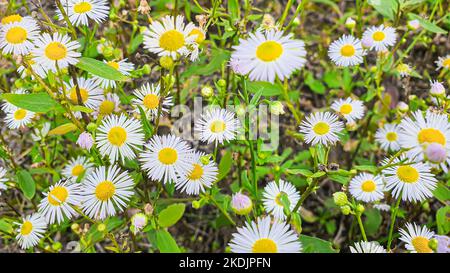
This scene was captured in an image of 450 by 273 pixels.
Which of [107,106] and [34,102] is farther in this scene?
[107,106]

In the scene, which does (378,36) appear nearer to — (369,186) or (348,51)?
(348,51)

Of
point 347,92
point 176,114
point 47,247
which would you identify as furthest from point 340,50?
point 47,247

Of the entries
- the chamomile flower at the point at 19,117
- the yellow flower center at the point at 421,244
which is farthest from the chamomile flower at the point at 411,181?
the chamomile flower at the point at 19,117

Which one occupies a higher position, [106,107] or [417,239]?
[106,107]

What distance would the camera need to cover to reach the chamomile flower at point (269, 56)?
2.94ft

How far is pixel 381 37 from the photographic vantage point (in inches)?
61.4

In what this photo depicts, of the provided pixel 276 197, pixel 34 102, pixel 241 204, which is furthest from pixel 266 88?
pixel 34 102

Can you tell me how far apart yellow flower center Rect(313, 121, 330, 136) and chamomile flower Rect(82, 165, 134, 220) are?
57 cm

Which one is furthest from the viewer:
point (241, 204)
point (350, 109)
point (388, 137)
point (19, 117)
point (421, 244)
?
point (388, 137)

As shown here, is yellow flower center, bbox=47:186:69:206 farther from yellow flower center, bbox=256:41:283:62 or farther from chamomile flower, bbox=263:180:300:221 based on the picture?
yellow flower center, bbox=256:41:283:62

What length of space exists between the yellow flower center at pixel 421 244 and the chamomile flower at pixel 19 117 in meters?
1.25

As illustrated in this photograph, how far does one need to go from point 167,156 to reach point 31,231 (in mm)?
517
